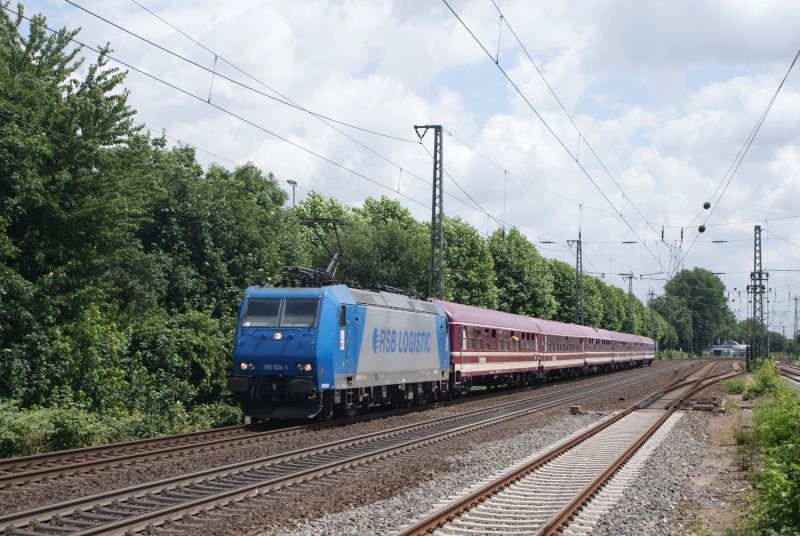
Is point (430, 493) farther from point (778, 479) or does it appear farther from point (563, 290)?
point (563, 290)

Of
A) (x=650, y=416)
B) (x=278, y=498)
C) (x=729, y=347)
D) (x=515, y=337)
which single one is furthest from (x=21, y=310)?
(x=729, y=347)

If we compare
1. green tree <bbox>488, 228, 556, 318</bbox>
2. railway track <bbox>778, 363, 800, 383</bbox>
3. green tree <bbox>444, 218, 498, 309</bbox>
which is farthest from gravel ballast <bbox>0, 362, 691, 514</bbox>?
green tree <bbox>488, 228, 556, 318</bbox>

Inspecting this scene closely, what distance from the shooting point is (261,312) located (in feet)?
69.2

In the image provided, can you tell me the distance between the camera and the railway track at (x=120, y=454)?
41.6 ft

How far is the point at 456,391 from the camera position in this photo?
33.2 metres

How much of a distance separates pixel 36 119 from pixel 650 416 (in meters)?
18.9

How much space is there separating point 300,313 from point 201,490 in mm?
8880

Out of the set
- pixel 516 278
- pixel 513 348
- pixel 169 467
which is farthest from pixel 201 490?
pixel 516 278

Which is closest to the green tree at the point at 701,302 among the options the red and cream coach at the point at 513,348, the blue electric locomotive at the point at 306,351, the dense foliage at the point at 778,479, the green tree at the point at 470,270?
the red and cream coach at the point at 513,348

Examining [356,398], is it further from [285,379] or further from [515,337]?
[515,337]

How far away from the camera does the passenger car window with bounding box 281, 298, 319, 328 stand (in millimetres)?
20500

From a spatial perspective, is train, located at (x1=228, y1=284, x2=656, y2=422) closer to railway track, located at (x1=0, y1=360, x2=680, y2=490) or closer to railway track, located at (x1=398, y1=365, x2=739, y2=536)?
railway track, located at (x1=0, y1=360, x2=680, y2=490)

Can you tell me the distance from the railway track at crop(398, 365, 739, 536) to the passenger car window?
21.5 ft

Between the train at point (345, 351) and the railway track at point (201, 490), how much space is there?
7.63ft
